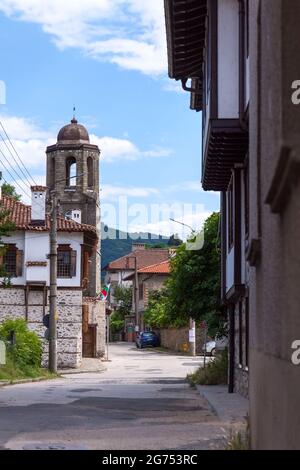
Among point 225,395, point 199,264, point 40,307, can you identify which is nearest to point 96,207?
point 40,307

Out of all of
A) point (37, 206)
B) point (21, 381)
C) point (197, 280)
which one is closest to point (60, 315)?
point (37, 206)

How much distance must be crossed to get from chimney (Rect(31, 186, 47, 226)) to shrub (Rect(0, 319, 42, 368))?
32.4ft

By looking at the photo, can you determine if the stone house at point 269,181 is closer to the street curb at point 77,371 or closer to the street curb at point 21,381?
the street curb at point 21,381

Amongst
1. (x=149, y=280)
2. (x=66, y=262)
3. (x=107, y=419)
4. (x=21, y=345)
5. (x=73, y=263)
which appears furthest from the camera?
(x=149, y=280)

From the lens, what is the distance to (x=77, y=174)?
57.2 m

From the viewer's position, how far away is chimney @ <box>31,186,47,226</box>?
44281 millimetres

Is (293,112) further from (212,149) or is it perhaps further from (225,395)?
(225,395)

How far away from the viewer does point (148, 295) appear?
8600 cm

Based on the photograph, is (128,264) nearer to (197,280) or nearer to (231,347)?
(197,280)

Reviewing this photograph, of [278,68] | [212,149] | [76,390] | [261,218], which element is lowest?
[76,390]

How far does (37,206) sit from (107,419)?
99.7 feet

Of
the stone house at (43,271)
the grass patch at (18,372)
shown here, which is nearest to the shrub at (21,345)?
the grass patch at (18,372)

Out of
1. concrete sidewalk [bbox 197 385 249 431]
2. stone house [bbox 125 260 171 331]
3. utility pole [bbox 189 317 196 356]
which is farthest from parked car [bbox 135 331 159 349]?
concrete sidewalk [bbox 197 385 249 431]

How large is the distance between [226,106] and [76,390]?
11141 mm
